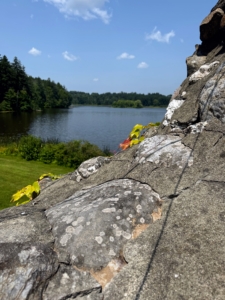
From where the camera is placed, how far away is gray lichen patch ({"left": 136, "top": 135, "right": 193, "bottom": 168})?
3389 millimetres

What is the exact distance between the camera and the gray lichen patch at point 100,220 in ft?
7.93

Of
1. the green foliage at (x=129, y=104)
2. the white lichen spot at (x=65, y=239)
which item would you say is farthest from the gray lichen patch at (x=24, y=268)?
the green foliage at (x=129, y=104)

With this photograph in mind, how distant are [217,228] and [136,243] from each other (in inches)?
29.6

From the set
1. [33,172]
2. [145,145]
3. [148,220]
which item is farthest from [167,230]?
[33,172]

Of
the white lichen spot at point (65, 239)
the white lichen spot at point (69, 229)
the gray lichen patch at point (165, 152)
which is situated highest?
the gray lichen patch at point (165, 152)

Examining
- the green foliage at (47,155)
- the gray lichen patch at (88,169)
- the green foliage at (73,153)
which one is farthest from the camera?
the green foliage at (47,155)

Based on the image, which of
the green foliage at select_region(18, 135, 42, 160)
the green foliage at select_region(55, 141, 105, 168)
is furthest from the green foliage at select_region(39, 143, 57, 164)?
the green foliage at select_region(18, 135, 42, 160)

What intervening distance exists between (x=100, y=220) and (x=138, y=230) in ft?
1.27

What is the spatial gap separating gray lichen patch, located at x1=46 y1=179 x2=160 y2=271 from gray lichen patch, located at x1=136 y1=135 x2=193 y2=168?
500mm

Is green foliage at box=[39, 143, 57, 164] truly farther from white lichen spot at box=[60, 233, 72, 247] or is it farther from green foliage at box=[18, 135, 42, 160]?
white lichen spot at box=[60, 233, 72, 247]

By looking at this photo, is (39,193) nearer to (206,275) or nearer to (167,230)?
(167,230)

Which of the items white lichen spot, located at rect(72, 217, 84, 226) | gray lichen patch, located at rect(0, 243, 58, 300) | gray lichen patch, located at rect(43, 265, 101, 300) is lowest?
gray lichen patch, located at rect(43, 265, 101, 300)

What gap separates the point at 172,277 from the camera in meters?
2.16

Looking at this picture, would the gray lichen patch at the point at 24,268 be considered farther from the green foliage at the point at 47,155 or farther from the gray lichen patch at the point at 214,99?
the green foliage at the point at 47,155
